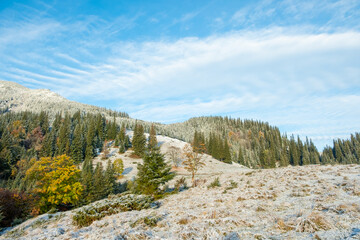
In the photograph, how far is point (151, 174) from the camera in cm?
2328

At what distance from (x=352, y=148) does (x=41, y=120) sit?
715ft

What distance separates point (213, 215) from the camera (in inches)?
371

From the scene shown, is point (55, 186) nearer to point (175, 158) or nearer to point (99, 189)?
point (99, 189)

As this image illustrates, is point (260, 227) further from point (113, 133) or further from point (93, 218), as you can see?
point (113, 133)

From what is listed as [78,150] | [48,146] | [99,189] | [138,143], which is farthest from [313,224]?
[48,146]

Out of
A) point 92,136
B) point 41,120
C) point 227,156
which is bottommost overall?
point 227,156

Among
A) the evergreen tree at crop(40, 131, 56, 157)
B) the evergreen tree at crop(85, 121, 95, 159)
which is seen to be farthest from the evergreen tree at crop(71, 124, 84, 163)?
the evergreen tree at crop(40, 131, 56, 157)

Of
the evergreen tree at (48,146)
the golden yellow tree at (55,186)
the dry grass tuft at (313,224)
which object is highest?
the evergreen tree at (48,146)

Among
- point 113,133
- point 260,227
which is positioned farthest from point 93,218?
point 113,133

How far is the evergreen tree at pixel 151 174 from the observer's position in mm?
22531

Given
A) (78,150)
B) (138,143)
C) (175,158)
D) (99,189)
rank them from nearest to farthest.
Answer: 1. (99,189)
2. (175,158)
3. (78,150)
4. (138,143)

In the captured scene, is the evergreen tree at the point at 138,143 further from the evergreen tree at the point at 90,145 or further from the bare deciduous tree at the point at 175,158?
the evergreen tree at the point at 90,145

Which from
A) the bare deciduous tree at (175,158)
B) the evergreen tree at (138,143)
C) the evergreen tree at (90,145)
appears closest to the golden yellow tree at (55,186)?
the bare deciduous tree at (175,158)

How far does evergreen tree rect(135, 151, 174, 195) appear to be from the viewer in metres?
22.5
